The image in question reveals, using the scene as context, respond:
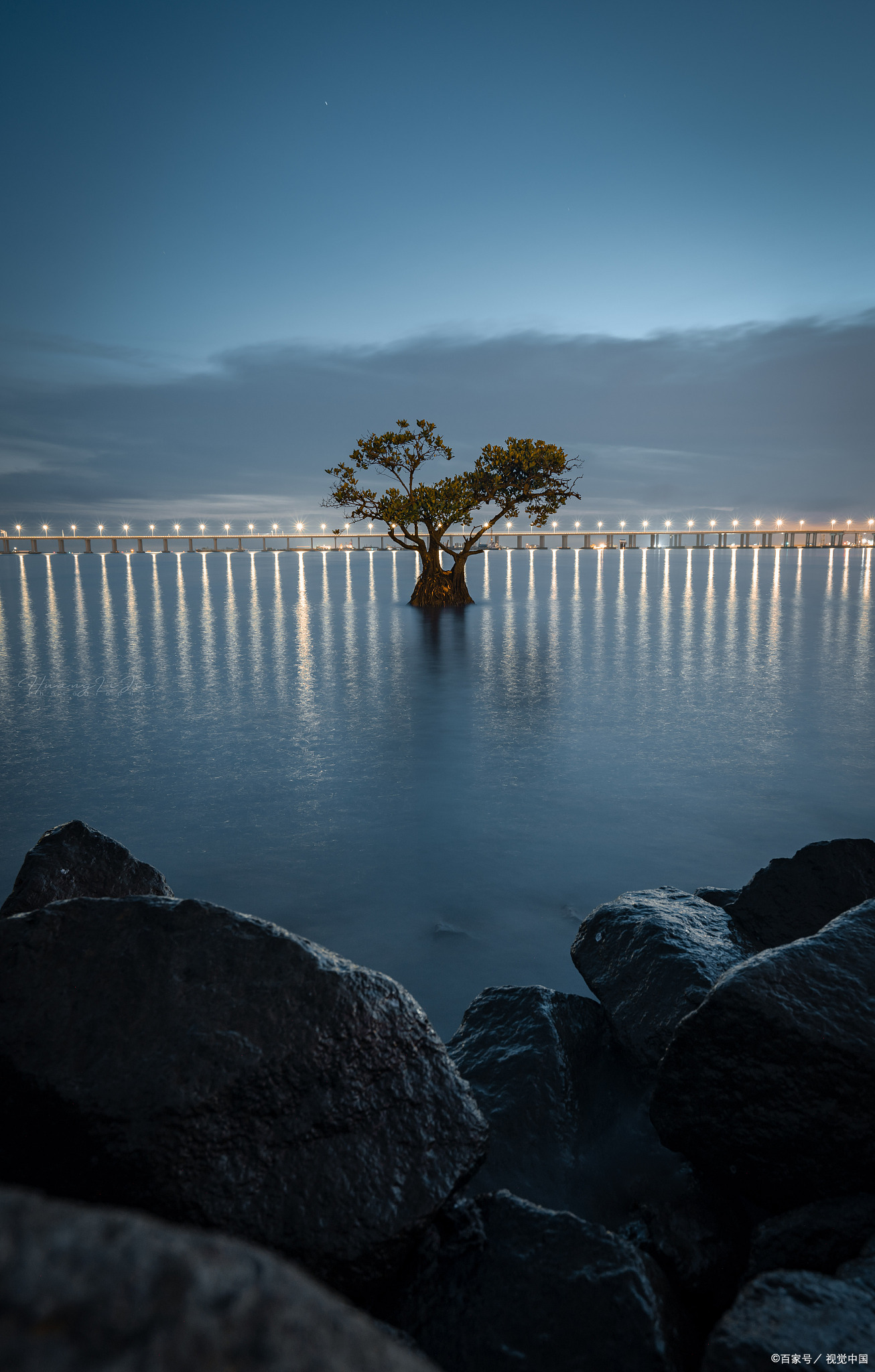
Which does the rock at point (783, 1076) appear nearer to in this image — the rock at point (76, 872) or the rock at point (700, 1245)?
the rock at point (700, 1245)

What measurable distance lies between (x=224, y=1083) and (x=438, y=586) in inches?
1176

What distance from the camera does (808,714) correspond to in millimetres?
11891

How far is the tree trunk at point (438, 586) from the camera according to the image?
3155 cm

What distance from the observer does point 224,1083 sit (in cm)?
234

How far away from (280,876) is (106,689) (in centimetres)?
966

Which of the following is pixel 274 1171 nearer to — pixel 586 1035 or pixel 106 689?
pixel 586 1035

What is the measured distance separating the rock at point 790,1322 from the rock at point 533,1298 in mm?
322

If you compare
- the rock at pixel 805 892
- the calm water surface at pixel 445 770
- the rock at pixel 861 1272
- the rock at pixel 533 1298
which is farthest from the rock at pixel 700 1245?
the calm water surface at pixel 445 770

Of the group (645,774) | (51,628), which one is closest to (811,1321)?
(645,774)

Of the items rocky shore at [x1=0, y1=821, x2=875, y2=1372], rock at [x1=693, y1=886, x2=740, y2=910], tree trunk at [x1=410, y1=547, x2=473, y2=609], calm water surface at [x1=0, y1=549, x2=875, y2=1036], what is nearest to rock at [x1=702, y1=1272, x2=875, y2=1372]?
rocky shore at [x1=0, y1=821, x2=875, y2=1372]

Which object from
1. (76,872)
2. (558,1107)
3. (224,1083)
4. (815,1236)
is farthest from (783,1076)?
(76,872)

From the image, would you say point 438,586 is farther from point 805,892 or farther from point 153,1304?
point 153,1304

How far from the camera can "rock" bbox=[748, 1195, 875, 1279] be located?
8.47 feet

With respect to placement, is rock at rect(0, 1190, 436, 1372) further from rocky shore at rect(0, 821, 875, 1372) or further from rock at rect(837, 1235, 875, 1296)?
rock at rect(837, 1235, 875, 1296)
